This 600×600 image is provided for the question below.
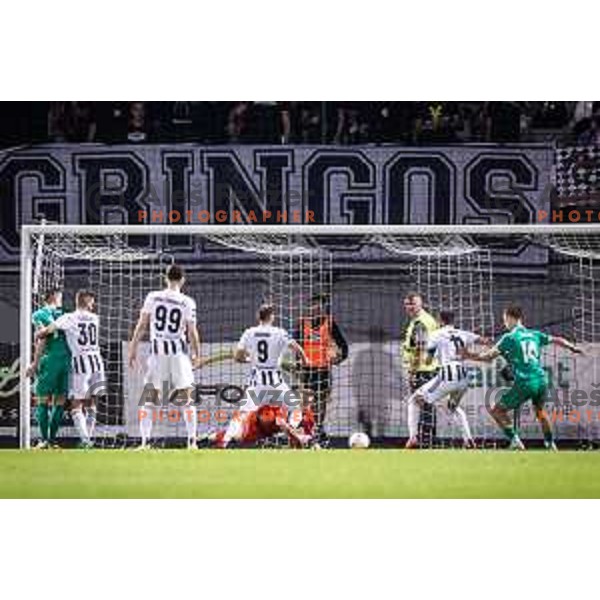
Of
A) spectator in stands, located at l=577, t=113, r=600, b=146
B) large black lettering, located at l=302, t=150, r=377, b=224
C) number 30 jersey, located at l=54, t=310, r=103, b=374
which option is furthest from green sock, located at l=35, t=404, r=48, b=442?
spectator in stands, located at l=577, t=113, r=600, b=146

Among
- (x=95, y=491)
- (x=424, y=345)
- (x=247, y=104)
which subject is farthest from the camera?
(x=424, y=345)

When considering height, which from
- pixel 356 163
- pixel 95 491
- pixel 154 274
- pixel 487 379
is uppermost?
pixel 356 163

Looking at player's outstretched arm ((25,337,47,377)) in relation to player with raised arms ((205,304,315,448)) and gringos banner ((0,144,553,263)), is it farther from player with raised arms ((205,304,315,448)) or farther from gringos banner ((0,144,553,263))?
player with raised arms ((205,304,315,448))

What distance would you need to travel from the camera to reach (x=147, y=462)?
7.34 meters

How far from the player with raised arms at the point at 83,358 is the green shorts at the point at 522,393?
223cm

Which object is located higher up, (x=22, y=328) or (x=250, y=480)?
(x=22, y=328)

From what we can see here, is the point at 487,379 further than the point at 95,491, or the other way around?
the point at 487,379

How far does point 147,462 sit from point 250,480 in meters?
0.61

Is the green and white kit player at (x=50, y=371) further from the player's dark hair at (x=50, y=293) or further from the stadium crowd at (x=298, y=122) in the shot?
the stadium crowd at (x=298, y=122)

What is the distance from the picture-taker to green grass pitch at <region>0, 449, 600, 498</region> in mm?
6977

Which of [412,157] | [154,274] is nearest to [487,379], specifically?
[412,157]

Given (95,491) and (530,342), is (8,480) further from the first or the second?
(530,342)

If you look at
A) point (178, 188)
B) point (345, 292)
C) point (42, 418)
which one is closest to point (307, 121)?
point (178, 188)

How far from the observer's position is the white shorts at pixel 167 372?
7902mm
